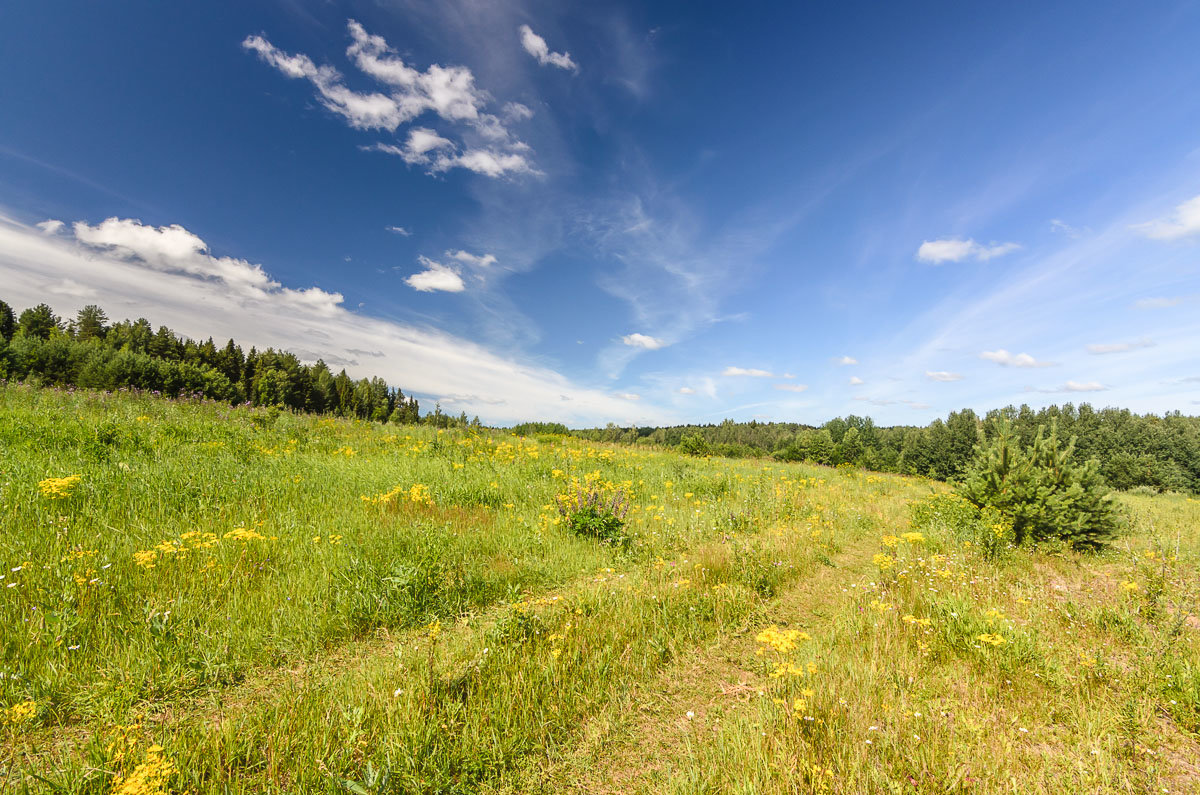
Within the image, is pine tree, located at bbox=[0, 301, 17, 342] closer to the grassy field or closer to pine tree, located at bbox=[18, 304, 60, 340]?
pine tree, located at bbox=[18, 304, 60, 340]

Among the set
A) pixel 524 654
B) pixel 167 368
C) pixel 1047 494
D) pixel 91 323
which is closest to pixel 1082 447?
pixel 1047 494

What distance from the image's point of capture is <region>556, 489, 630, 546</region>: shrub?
6.25 metres

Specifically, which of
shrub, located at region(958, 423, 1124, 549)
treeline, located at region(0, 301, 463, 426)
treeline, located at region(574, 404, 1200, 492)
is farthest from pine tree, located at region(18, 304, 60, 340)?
shrub, located at region(958, 423, 1124, 549)

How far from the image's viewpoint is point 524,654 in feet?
10.8

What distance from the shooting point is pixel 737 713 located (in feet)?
9.89

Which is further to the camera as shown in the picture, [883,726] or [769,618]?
[769,618]

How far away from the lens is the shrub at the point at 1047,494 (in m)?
7.79

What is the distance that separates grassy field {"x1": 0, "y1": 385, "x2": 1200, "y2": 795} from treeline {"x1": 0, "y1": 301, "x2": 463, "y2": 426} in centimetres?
1328

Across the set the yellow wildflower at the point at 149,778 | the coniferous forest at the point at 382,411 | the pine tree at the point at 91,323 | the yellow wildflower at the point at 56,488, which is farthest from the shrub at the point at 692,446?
the pine tree at the point at 91,323

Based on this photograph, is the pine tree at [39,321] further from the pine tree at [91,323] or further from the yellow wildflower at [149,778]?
the yellow wildflower at [149,778]

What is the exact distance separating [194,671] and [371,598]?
47.9 inches

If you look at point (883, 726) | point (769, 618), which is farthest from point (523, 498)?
point (883, 726)

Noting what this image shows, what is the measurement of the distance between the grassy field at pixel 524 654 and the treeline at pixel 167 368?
13275 mm

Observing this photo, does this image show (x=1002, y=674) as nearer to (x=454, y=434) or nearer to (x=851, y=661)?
(x=851, y=661)
